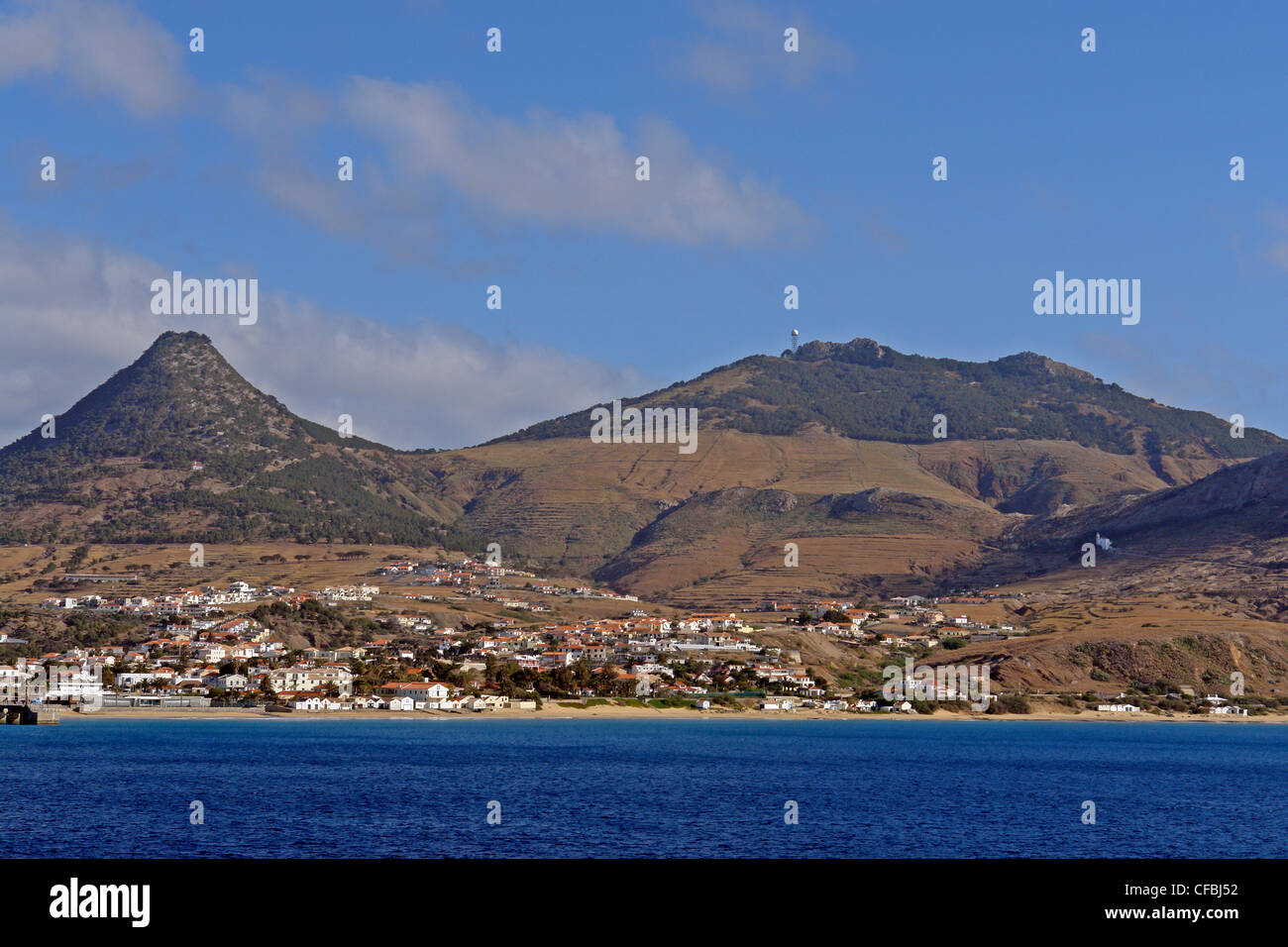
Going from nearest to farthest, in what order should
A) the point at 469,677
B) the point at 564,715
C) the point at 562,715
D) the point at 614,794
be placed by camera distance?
the point at 614,794, the point at 564,715, the point at 562,715, the point at 469,677

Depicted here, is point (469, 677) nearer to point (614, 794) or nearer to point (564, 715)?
point (564, 715)

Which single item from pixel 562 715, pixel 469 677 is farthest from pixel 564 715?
pixel 469 677

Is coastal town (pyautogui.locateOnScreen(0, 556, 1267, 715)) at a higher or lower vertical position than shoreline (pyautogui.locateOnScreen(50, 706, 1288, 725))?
higher

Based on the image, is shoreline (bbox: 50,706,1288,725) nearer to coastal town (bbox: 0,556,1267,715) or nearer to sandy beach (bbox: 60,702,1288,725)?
sandy beach (bbox: 60,702,1288,725)

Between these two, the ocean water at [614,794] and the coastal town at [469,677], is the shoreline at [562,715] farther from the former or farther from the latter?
the ocean water at [614,794]

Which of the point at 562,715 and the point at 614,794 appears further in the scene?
the point at 562,715

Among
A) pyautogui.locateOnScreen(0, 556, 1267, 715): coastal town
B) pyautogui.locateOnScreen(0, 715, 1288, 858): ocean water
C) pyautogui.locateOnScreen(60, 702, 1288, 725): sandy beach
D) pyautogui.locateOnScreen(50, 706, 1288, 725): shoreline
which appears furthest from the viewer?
pyautogui.locateOnScreen(0, 556, 1267, 715): coastal town

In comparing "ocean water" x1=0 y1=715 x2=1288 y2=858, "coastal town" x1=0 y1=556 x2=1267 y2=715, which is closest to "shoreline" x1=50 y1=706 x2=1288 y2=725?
"coastal town" x1=0 y1=556 x2=1267 y2=715

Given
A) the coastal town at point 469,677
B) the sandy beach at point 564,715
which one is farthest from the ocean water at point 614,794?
the coastal town at point 469,677
